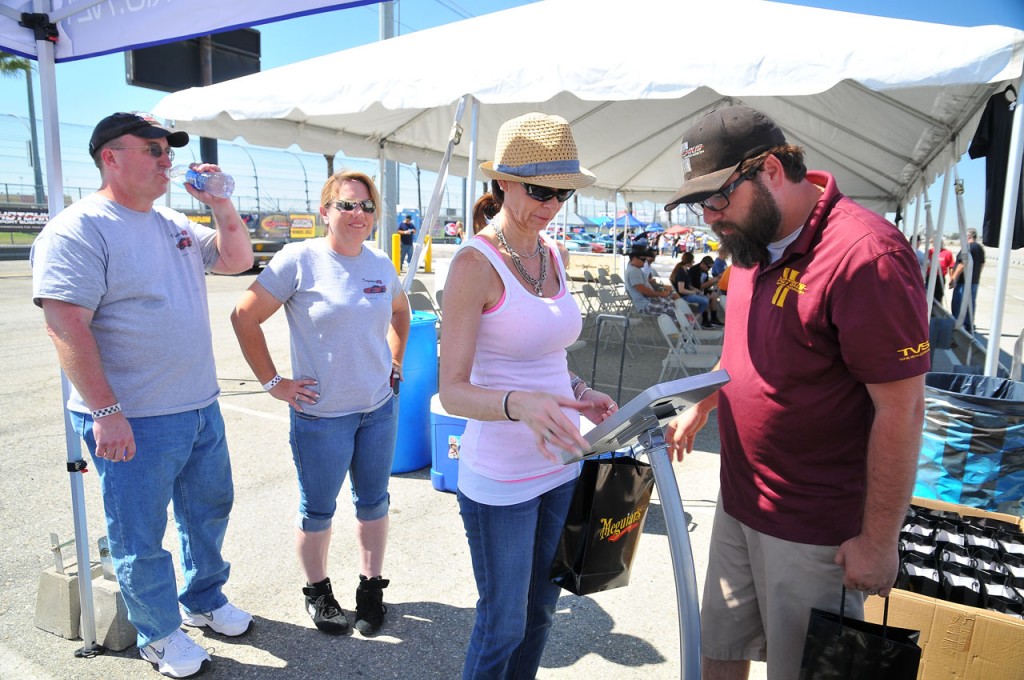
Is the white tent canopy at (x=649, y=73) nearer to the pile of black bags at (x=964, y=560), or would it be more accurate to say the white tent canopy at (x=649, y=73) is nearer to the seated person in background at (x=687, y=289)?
the pile of black bags at (x=964, y=560)

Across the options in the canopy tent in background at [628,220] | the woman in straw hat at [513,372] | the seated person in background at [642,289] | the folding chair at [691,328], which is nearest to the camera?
the woman in straw hat at [513,372]

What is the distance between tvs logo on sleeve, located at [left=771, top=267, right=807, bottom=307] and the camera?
1.54 m

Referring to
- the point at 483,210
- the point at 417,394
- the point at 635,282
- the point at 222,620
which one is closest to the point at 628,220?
the point at 635,282

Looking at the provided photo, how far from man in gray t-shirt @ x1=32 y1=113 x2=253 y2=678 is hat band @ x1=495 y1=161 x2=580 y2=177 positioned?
1.37 m

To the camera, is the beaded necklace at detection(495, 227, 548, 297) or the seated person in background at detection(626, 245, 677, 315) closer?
the beaded necklace at detection(495, 227, 548, 297)

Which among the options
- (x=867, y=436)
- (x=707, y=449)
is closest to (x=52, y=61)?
(x=867, y=436)

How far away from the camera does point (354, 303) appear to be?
2678 mm

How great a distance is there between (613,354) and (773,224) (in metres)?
7.68

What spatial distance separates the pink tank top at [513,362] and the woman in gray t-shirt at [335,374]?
3.26 feet

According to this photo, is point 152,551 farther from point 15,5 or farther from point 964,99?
point 964,99

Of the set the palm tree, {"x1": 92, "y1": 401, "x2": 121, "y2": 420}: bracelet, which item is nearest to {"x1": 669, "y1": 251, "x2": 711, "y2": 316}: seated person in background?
{"x1": 92, "y1": 401, "x2": 121, "y2": 420}: bracelet

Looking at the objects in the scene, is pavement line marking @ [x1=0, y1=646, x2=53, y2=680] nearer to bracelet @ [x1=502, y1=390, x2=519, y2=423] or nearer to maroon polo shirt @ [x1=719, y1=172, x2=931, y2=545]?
bracelet @ [x1=502, y1=390, x2=519, y2=423]

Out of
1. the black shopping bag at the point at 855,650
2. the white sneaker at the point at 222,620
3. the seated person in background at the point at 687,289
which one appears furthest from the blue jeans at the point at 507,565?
the seated person in background at the point at 687,289

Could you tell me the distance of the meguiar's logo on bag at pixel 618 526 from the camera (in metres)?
1.72
